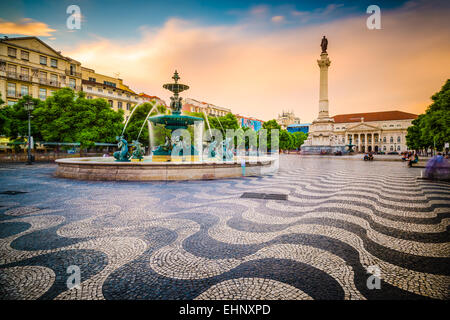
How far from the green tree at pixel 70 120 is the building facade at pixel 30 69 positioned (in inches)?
573

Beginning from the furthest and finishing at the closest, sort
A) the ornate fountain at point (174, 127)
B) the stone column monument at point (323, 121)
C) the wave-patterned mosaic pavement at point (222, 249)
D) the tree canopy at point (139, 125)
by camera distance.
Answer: the stone column monument at point (323, 121) < the tree canopy at point (139, 125) < the ornate fountain at point (174, 127) < the wave-patterned mosaic pavement at point (222, 249)

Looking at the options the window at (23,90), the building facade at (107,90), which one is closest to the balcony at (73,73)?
the building facade at (107,90)

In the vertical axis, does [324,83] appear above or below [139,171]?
above

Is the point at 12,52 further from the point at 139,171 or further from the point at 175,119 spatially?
the point at 139,171

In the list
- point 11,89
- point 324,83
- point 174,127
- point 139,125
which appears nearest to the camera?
point 174,127

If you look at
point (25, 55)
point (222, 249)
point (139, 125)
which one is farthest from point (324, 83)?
point (25, 55)

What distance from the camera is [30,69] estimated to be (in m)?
39.5

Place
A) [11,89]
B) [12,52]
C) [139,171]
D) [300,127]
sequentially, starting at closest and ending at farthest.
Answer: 1. [139,171]
2. [11,89]
3. [12,52]
4. [300,127]

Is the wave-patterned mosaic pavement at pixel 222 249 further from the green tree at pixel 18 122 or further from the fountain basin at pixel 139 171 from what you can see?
the green tree at pixel 18 122

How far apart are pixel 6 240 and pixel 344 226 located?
6.38 metres

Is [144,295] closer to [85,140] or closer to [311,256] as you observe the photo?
[311,256]

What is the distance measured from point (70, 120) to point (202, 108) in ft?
207

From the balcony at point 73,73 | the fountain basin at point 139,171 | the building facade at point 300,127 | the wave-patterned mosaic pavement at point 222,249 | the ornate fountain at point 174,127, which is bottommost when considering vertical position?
the wave-patterned mosaic pavement at point 222,249

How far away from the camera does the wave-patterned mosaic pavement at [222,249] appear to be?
7.80 ft
